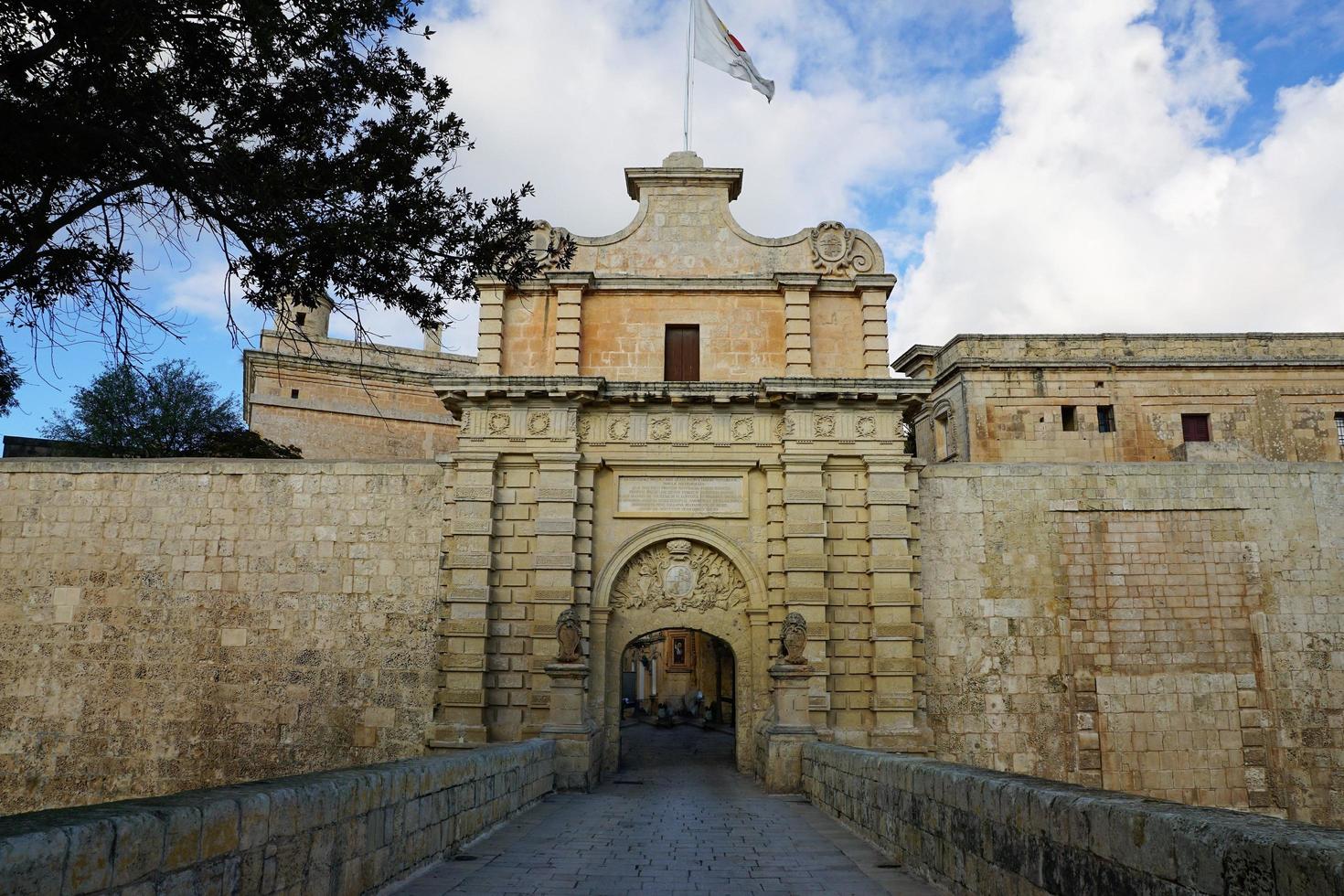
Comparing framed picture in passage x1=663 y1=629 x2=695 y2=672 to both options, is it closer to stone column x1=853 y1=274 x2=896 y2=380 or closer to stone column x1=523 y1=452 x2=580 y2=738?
stone column x1=523 y1=452 x2=580 y2=738

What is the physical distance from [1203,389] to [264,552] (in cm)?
2162

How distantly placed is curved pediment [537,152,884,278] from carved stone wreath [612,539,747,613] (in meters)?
4.59

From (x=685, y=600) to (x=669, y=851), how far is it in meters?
7.23

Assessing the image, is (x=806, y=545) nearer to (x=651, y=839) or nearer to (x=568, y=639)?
(x=568, y=639)

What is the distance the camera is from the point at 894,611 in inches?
558

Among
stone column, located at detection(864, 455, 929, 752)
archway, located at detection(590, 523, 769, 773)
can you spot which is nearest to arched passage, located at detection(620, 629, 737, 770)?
archway, located at detection(590, 523, 769, 773)

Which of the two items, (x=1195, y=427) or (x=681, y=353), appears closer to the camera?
(x=681, y=353)

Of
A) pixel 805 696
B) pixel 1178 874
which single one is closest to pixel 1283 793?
pixel 805 696

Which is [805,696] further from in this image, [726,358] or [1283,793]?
[1283,793]

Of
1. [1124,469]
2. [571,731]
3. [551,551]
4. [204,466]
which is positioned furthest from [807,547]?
[204,466]

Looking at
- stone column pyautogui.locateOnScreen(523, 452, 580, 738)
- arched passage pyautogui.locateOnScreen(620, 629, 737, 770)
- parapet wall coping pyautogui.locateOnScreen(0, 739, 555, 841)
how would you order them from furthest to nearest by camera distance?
arched passage pyautogui.locateOnScreen(620, 629, 737, 770), stone column pyautogui.locateOnScreen(523, 452, 580, 738), parapet wall coping pyautogui.locateOnScreen(0, 739, 555, 841)

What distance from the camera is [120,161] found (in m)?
6.40

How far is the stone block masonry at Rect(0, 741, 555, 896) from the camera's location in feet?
9.39

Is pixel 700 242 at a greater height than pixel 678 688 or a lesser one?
greater
